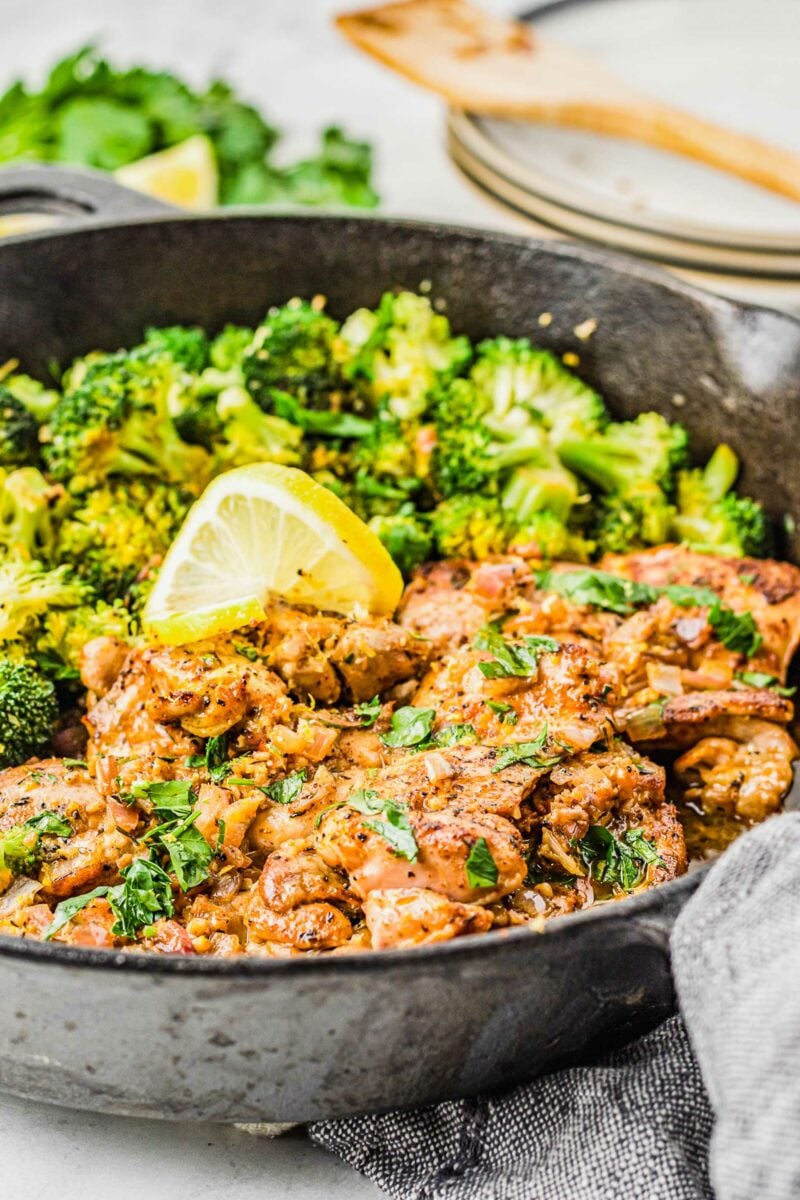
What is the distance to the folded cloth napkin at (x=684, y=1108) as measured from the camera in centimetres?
180

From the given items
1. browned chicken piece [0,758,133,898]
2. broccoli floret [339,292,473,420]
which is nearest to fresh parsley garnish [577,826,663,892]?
browned chicken piece [0,758,133,898]

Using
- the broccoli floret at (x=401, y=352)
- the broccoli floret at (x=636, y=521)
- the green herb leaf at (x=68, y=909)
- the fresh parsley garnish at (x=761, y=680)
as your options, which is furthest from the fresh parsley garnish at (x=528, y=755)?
the broccoli floret at (x=401, y=352)

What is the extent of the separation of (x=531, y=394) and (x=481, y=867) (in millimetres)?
1763

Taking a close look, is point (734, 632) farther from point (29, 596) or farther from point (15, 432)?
point (15, 432)

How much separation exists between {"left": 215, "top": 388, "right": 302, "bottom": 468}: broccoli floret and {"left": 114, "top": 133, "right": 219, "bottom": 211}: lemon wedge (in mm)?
1837

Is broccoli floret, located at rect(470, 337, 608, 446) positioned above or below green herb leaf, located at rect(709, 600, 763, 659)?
above

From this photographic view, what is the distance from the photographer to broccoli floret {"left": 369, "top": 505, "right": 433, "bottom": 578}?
326cm

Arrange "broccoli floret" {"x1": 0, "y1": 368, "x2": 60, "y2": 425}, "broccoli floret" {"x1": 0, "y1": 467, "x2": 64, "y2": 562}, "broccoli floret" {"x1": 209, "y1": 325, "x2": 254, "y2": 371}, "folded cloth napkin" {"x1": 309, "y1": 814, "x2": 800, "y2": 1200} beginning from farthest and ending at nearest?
"broccoli floret" {"x1": 209, "y1": 325, "x2": 254, "y2": 371}
"broccoli floret" {"x1": 0, "y1": 368, "x2": 60, "y2": 425}
"broccoli floret" {"x1": 0, "y1": 467, "x2": 64, "y2": 562}
"folded cloth napkin" {"x1": 309, "y1": 814, "x2": 800, "y2": 1200}

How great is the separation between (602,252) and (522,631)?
4.26 ft

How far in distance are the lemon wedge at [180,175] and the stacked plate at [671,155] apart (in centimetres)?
100

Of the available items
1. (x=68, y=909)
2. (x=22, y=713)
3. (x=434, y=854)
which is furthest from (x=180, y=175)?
(x=434, y=854)

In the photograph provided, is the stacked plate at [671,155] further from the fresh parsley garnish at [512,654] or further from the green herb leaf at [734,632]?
the fresh parsley garnish at [512,654]

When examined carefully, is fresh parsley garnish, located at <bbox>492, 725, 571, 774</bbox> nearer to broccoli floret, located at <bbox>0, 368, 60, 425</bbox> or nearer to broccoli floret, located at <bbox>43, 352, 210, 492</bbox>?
broccoli floret, located at <bbox>43, 352, 210, 492</bbox>

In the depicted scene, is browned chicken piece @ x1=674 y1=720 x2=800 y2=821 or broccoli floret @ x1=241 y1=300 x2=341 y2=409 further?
broccoli floret @ x1=241 y1=300 x2=341 y2=409
